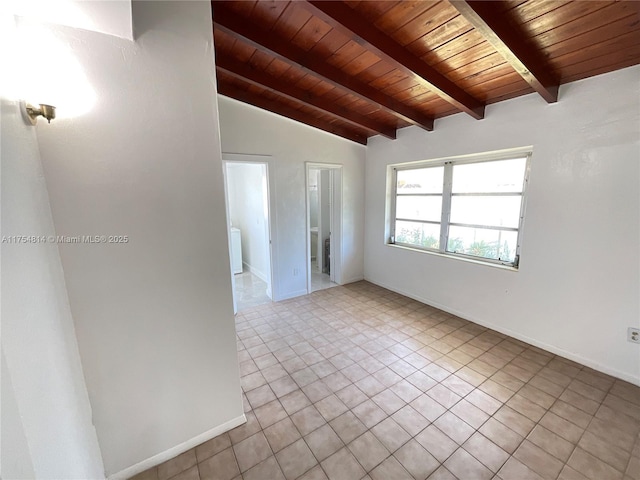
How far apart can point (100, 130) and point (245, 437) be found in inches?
77.6

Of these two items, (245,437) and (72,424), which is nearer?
(72,424)

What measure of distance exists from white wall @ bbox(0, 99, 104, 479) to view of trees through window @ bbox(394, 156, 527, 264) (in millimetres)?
3662

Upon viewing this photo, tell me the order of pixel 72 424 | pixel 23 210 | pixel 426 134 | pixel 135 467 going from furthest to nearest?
pixel 426 134 < pixel 135 467 < pixel 72 424 < pixel 23 210

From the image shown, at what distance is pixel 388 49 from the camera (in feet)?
6.16

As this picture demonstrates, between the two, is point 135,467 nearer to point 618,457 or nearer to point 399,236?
point 618,457

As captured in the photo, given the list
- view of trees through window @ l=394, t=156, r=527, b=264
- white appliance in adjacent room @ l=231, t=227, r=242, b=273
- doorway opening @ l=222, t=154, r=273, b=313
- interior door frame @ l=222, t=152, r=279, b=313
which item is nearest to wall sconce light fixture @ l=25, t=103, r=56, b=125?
interior door frame @ l=222, t=152, r=279, b=313

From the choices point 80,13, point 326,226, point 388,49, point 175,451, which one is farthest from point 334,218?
point 80,13

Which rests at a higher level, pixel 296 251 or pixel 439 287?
pixel 296 251

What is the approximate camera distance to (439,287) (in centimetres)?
345

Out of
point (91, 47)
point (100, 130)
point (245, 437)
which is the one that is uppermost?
point (91, 47)

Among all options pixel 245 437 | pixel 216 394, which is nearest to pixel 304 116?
pixel 216 394

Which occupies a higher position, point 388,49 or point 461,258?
point 388,49

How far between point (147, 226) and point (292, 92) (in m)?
2.23

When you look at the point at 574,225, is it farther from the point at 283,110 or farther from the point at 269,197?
the point at 283,110
